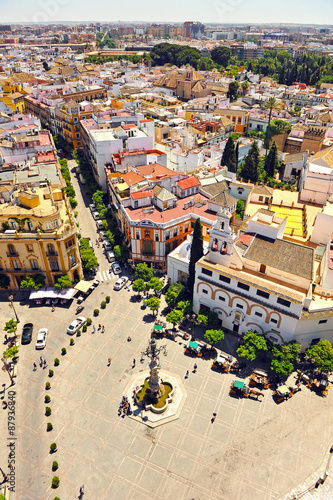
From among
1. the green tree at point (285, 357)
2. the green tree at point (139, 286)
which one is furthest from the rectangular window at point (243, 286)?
the green tree at point (139, 286)

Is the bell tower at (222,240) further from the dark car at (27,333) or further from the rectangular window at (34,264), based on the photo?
the rectangular window at (34,264)

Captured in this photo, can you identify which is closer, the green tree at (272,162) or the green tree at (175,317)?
the green tree at (175,317)

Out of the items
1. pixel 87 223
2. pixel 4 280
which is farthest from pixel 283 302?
pixel 87 223

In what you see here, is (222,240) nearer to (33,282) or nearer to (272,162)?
(33,282)

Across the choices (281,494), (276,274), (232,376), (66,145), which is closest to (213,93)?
(66,145)

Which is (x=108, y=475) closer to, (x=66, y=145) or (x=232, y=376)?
(x=232, y=376)

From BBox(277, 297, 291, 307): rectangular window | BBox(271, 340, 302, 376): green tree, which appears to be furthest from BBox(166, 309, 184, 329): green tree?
BBox(277, 297, 291, 307): rectangular window
